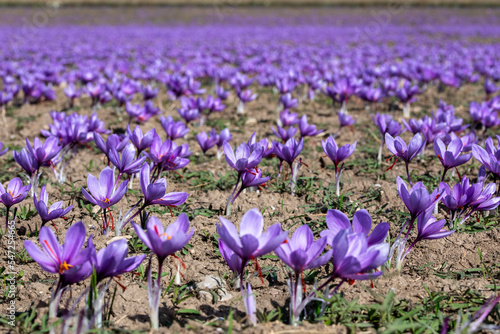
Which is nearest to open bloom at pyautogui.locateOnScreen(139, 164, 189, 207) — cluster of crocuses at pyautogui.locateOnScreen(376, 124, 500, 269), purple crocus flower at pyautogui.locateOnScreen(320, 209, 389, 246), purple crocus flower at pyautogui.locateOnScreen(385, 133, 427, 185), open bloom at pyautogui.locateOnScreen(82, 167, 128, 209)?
open bloom at pyautogui.locateOnScreen(82, 167, 128, 209)

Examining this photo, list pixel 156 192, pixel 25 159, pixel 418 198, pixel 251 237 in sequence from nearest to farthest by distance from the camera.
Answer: pixel 251 237
pixel 418 198
pixel 156 192
pixel 25 159

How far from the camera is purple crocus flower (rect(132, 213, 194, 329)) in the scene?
1.46m

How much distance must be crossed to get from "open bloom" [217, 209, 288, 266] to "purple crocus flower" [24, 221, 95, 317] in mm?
509

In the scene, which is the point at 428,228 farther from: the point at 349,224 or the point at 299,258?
the point at 299,258

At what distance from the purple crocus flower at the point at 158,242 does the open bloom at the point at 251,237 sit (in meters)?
0.14

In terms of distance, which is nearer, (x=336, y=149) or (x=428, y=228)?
(x=428, y=228)

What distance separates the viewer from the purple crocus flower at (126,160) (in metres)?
2.38

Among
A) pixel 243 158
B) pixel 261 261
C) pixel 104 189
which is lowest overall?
pixel 261 261

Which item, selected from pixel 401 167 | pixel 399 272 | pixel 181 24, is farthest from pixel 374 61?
pixel 181 24

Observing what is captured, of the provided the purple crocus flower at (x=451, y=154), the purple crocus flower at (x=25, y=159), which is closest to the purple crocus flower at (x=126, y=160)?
the purple crocus flower at (x=25, y=159)

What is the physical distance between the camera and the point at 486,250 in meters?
2.39

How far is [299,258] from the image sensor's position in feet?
5.00

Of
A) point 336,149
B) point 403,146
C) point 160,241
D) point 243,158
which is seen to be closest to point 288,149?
point 336,149

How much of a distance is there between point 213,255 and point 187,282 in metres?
0.32
